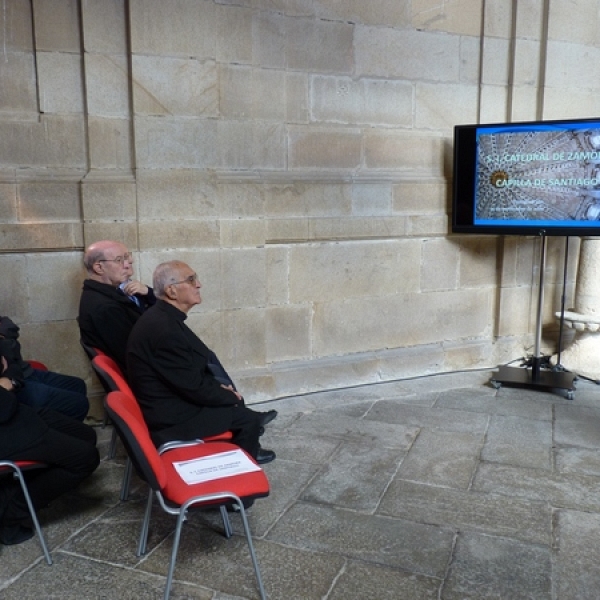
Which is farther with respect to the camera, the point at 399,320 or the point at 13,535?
the point at 399,320

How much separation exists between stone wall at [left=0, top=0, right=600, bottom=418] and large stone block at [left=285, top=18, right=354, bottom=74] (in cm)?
1

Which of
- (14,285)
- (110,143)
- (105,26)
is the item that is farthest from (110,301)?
(105,26)

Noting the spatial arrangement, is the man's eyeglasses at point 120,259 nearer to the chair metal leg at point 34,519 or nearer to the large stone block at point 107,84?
the large stone block at point 107,84

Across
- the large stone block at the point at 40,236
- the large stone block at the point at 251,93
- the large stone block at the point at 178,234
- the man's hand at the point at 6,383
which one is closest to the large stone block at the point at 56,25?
the large stone block at the point at 251,93

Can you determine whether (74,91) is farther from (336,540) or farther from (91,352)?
(336,540)

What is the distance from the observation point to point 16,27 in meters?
3.93

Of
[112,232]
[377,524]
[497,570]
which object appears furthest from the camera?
[112,232]

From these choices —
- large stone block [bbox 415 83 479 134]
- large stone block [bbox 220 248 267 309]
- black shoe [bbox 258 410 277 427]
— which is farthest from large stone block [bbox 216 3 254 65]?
black shoe [bbox 258 410 277 427]

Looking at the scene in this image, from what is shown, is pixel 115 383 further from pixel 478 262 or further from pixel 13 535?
pixel 478 262

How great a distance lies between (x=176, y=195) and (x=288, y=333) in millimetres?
1302

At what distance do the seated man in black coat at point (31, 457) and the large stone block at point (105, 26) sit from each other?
2.13m

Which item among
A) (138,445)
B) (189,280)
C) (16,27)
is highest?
(16,27)

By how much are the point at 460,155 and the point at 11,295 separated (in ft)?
10.8

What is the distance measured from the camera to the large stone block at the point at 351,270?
15.8ft
